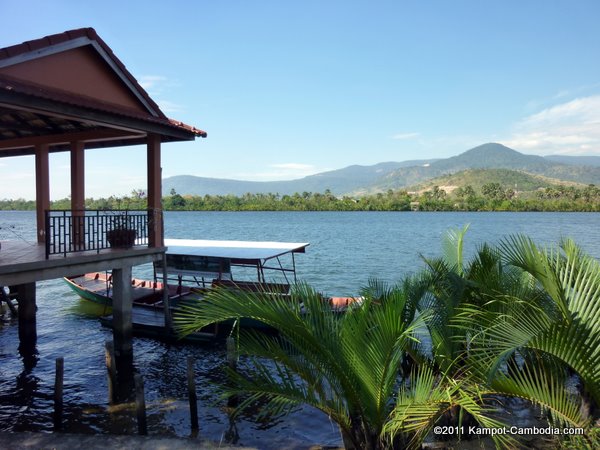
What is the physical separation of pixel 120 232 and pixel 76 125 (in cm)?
299

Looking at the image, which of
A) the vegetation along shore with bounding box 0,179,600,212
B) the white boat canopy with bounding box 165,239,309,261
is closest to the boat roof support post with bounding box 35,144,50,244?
the white boat canopy with bounding box 165,239,309,261

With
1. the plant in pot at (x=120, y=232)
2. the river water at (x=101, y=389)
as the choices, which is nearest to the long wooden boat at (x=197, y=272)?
the river water at (x=101, y=389)

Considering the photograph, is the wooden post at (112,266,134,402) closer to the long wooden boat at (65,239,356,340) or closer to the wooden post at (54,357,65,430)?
the long wooden boat at (65,239,356,340)

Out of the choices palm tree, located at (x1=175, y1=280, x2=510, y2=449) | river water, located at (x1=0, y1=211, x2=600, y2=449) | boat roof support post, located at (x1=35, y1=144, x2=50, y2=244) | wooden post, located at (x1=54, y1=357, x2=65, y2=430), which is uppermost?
boat roof support post, located at (x1=35, y1=144, x2=50, y2=244)

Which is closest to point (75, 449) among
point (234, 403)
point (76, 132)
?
point (234, 403)

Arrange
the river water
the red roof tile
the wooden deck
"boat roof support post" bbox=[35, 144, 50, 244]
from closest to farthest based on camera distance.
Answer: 1. the red roof tile
2. the wooden deck
3. the river water
4. "boat roof support post" bbox=[35, 144, 50, 244]

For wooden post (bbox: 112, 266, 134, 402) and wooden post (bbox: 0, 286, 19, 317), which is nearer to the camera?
wooden post (bbox: 112, 266, 134, 402)

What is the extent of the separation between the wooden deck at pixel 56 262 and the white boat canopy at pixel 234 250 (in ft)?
10.7

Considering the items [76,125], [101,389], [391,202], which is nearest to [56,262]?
[101,389]

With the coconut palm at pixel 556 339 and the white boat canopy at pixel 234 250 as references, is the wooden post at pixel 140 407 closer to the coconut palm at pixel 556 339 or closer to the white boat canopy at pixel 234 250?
the coconut palm at pixel 556 339

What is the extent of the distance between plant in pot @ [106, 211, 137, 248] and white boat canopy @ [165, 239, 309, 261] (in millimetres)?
3841

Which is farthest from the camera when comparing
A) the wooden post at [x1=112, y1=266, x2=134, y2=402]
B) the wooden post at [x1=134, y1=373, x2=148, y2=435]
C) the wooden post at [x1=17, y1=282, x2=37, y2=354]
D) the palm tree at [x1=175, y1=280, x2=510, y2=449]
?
the wooden post at [x1=17, y1=282, x2=37, y2=354]

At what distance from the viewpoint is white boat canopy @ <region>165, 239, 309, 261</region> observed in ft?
47.9

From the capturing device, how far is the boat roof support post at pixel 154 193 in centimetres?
1154
